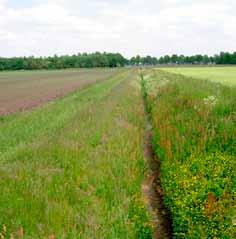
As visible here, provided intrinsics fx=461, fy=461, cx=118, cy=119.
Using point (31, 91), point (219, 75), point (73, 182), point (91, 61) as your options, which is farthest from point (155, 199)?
point (91, 61)

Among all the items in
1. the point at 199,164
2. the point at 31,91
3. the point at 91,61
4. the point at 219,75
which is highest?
the point at 199,164

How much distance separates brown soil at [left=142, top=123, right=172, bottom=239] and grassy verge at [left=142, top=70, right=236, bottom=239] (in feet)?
0.68

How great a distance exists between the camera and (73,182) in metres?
9.32

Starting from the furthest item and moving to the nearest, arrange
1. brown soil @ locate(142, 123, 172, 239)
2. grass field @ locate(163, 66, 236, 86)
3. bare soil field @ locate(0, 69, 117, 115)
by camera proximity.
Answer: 1. grass field @ locate(163, 66, 236, 86)
2. bare soil field @ locate(0, 69, 117, 115)
3. brown soil @ locate(142, 123, 172, 239)

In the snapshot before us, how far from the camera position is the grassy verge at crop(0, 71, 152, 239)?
23.5 feet

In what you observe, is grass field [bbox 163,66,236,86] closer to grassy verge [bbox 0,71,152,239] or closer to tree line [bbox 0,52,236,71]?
grassy verge [bbox 0,71,152,239]

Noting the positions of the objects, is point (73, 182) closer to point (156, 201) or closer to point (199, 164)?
point (156, 201)

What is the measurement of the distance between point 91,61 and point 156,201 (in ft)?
517

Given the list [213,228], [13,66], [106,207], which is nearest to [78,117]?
[106,207]

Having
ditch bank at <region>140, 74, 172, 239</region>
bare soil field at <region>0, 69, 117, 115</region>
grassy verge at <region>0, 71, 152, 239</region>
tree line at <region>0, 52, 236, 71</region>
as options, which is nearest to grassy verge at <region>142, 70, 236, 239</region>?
ditch bank at <region>140, 74, 172, 239</region>

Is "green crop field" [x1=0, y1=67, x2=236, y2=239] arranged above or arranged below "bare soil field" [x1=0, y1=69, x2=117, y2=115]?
above

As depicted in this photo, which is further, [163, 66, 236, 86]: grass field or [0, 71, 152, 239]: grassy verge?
[163, 66, 236, 86]: grass field

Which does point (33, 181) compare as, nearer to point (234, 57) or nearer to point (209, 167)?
point (209, 167)

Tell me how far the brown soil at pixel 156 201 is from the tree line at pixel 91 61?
114 meters
